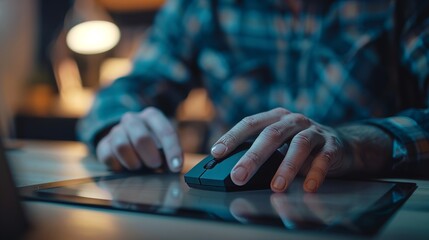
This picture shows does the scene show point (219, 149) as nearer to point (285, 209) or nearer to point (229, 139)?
point (229, 139)

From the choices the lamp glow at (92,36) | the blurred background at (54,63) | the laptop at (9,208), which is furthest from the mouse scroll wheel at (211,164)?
the blurred background at (54,63)

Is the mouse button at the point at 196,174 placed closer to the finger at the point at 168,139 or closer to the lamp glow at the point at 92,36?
the finger at the point at 168,139

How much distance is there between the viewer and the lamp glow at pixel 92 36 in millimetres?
1665

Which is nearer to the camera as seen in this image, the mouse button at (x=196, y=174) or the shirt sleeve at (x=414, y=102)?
the mouse button at (x=196, y=174)

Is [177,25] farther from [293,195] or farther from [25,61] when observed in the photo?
[25,61]

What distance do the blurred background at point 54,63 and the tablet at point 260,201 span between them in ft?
5.00

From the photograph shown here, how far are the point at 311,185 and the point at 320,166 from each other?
1.1 inches

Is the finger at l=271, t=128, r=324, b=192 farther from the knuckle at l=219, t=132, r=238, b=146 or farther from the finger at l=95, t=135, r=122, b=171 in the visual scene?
the finger at l=95, t=135, r=122, b=171

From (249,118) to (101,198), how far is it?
7.4 inches

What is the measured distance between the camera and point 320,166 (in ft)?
1.47

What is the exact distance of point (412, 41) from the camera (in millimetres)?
838

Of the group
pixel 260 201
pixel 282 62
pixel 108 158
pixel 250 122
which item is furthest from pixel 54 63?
pixel 260 201

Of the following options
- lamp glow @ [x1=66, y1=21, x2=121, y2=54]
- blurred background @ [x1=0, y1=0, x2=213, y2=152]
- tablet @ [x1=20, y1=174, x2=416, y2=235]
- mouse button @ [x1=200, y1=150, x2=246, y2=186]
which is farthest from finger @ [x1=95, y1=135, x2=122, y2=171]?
blurred background @ [x1=0, y1=0, x2=213, y2=152]

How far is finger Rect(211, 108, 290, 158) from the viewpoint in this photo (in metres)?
0.46
